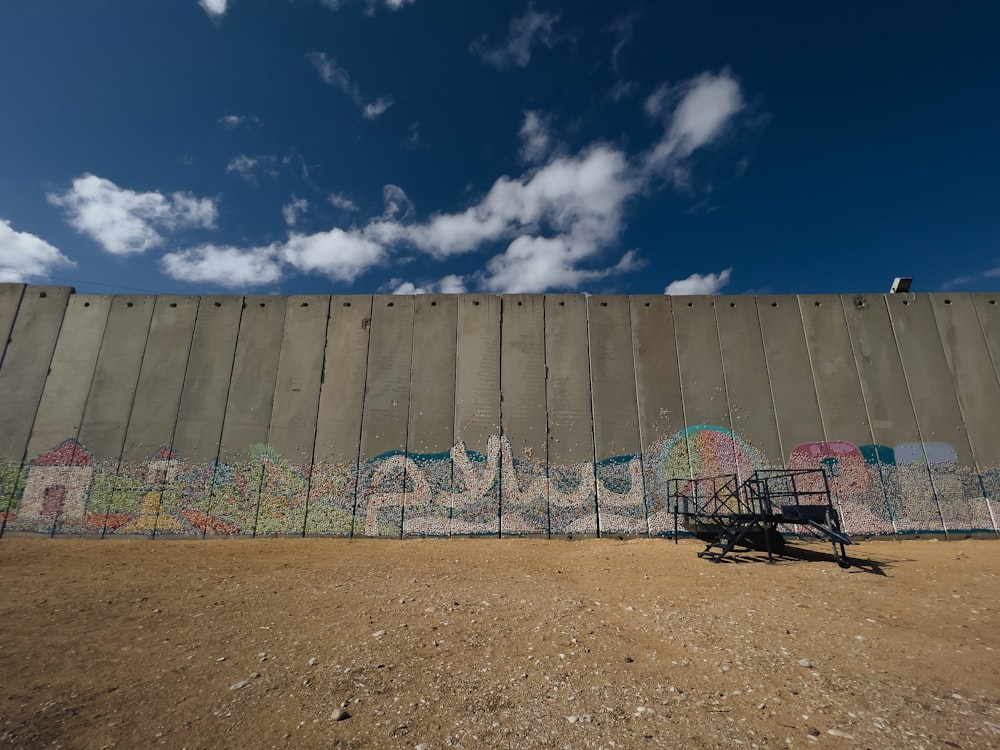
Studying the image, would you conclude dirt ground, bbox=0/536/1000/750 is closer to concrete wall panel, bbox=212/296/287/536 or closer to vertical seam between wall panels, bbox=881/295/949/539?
concrete wall panel, bbox=212/296/287/536

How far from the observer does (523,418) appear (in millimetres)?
11891

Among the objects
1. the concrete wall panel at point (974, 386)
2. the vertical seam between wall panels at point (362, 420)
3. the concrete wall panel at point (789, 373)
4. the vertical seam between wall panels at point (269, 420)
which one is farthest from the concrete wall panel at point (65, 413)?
the concrete wall panel at point (974, 386)

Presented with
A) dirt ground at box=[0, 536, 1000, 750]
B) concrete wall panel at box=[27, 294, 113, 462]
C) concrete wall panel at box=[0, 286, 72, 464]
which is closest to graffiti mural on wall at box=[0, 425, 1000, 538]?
concrete wall panel at box=[27, 294, 113, 462]

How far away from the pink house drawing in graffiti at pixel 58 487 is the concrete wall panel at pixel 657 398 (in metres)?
14.3

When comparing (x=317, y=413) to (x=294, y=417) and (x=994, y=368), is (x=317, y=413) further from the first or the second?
(x=994, y=368)

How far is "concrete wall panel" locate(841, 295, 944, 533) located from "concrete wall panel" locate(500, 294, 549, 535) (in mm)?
8333

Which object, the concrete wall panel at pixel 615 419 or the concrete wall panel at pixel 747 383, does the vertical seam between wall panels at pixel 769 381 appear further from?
the concrete wall panel at pixel 615 419

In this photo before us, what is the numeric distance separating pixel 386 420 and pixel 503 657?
861cm

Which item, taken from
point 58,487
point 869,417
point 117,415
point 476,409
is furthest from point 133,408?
point 869,417

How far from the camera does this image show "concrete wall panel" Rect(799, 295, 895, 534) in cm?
1112

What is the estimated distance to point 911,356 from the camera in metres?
12.4

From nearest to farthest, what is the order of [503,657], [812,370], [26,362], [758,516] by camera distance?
[503,657] → [758,516] → [812,370] → [26,362]

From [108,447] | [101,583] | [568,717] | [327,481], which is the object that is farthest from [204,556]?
[568,717]

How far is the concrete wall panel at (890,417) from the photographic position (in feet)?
36.4
